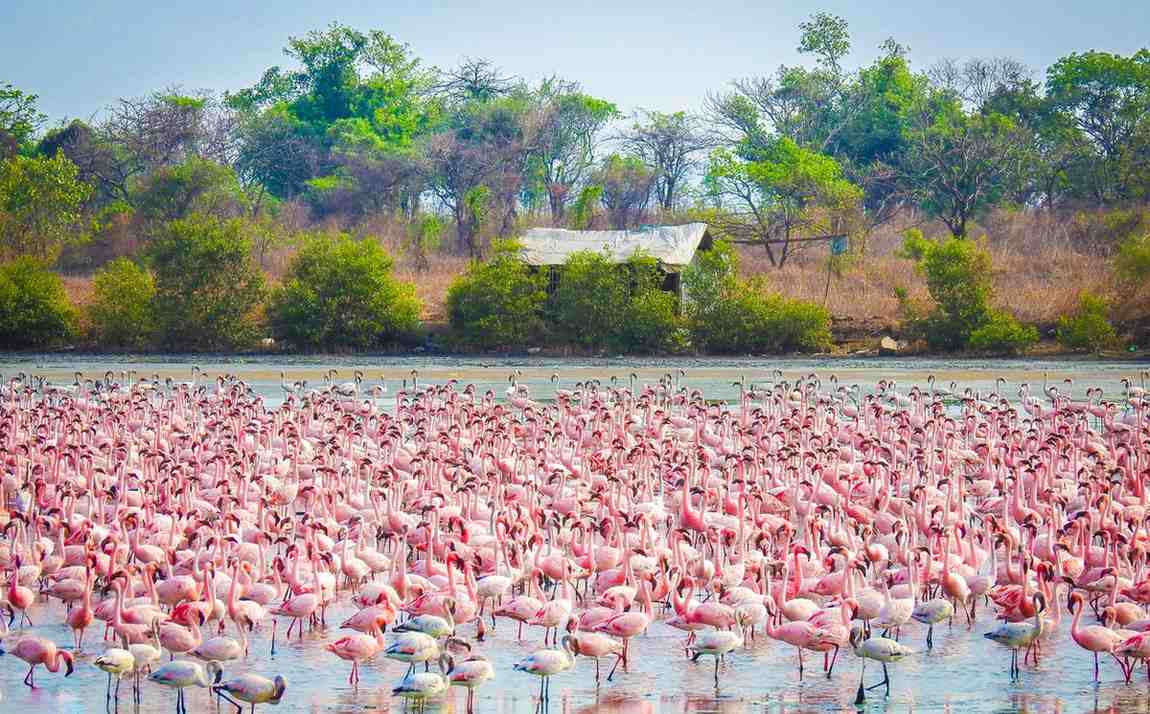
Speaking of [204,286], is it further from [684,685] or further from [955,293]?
[684,685]

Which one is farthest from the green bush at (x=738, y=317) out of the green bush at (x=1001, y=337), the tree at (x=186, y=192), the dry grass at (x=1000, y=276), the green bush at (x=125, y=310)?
the tree at (x=186, y=192)

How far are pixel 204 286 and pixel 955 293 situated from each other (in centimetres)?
2244

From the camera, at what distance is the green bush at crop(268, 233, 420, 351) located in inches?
1857

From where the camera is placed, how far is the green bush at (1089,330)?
43344 millimetres

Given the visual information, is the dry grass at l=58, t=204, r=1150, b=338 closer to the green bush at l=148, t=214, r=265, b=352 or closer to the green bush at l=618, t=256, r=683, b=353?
the green bush at l=148, t=214, r=265, b=352

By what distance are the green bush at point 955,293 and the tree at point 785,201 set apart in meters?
9.66

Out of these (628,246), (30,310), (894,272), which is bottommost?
(30,310)

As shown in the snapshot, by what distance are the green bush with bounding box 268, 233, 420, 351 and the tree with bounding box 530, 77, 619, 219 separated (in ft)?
70.0

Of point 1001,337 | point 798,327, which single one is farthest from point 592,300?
point 1001,337

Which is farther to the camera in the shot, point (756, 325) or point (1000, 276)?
point (1000, 276)

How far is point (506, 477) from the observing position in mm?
20000

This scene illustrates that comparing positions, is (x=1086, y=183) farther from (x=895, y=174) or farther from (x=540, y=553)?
(x=540, y=553)

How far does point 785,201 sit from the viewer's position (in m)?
56.2

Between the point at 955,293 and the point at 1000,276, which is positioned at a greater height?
the point at 1000,276
